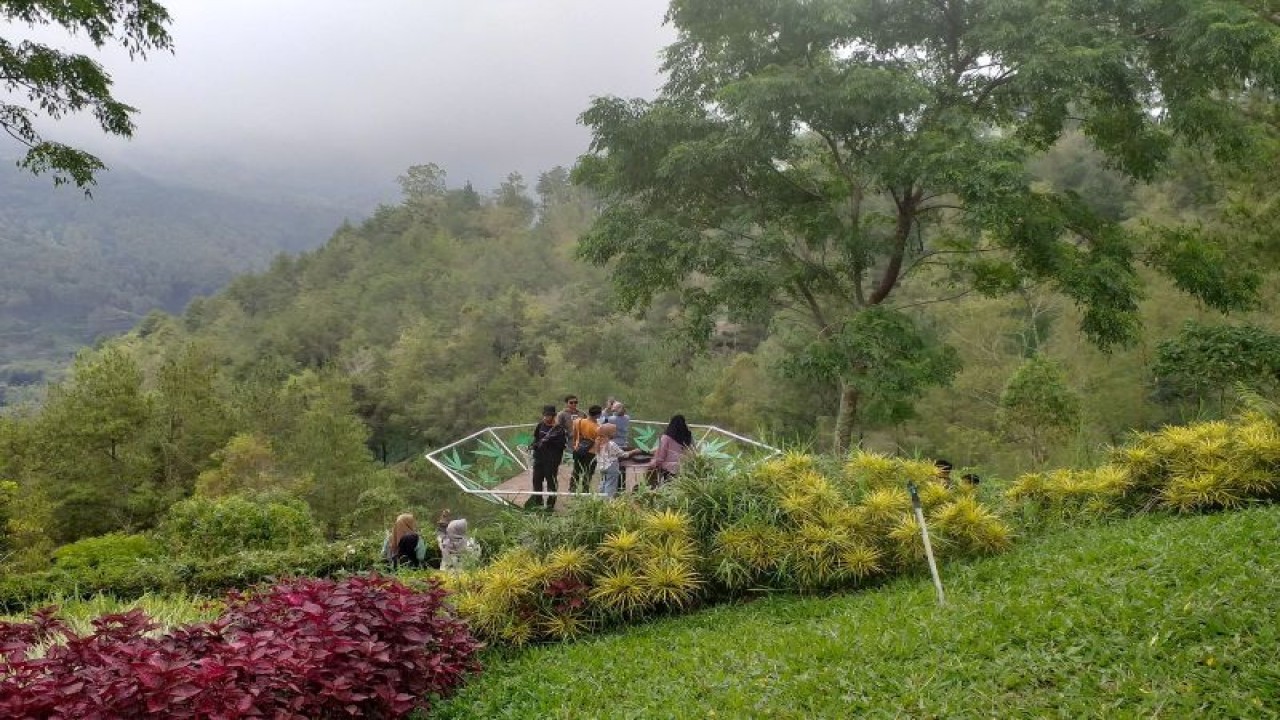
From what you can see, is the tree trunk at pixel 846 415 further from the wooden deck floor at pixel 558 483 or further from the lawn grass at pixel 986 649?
the lawn grass at pixel 986 649

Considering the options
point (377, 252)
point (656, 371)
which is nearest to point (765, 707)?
point (656, 371)

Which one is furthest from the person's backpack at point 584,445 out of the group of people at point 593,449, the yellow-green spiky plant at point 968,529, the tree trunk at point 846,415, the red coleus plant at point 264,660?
the tree trunk at point 846,415

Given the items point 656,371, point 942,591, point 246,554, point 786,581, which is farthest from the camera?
point 656,371

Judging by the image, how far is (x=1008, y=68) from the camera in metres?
11.0

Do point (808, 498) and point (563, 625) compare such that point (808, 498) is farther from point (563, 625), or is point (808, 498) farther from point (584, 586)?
point (563, 625)

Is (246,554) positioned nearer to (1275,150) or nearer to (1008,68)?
(1008,68)

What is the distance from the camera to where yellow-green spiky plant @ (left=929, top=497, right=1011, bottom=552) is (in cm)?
635

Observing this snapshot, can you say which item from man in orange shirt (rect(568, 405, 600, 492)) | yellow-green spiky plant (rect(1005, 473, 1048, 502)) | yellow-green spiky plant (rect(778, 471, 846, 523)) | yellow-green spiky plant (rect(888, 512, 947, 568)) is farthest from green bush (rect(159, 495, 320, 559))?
yellow-green spiky plant (rect(1005, 473, 1048, 502))

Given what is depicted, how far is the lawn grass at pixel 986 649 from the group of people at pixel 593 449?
215 cm

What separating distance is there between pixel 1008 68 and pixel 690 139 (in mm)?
4405

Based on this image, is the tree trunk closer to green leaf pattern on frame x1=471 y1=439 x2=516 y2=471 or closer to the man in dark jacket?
the man in dark jacket

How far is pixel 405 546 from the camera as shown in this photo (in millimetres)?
8445

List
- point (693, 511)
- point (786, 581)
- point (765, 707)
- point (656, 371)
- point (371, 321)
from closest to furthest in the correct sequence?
point (765, 707) → point (786, 581) → point (693, 511) → point (656, 371) → point (371, 321)

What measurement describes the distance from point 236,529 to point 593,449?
5.68 m
